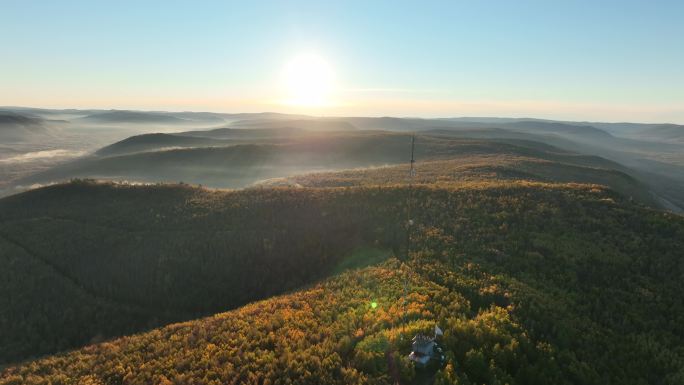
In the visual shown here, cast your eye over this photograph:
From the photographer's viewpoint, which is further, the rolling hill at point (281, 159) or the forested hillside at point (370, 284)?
the rolling hill at point (281, 159)

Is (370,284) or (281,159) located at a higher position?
(370,284)

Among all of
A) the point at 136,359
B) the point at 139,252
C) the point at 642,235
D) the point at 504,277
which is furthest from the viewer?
the point at 139,252

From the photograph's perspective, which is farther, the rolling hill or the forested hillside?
the rolling hill

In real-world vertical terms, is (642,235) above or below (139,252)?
above

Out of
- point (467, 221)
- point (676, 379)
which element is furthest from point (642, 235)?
point (676, 379)

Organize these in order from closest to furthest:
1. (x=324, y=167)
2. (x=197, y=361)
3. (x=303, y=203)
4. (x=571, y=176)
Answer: (x=197, y=361) → (x=303, y=203) → (x=571, y=176) → (x=324, y=167)

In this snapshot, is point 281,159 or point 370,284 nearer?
point 370,284

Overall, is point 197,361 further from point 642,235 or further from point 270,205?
point 642,235

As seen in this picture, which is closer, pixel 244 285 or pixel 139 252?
pixel 244 285
